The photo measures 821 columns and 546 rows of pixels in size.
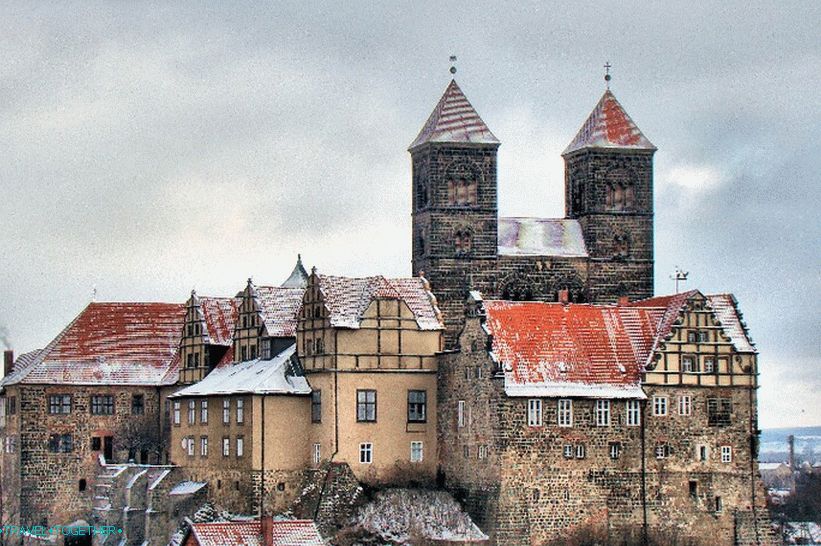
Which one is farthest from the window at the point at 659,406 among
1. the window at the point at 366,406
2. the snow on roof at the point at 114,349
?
the snow on roof at the point at 114,349

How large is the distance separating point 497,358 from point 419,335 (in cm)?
616

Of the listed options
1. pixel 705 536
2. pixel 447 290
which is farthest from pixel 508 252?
pixel 705 536

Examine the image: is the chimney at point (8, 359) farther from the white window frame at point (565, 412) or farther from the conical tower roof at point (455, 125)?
the white window frame at point (565, 412)

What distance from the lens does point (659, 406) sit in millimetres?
93000

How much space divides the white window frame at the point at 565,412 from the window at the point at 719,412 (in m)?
6.45

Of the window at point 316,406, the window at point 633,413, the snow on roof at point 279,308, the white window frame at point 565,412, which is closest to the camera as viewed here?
the white window frame at point 565,412

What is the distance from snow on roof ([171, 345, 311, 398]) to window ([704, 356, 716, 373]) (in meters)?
16.8

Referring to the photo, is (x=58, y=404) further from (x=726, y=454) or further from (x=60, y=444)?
(x=726, y=454)

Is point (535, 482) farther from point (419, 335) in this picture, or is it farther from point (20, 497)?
point (20, 497)

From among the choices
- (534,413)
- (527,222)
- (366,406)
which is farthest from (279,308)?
(527,222)

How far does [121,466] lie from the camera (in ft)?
343

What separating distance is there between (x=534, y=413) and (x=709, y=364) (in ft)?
28.0

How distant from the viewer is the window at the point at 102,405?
108062 mm

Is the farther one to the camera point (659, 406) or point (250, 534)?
point (659, 406)
